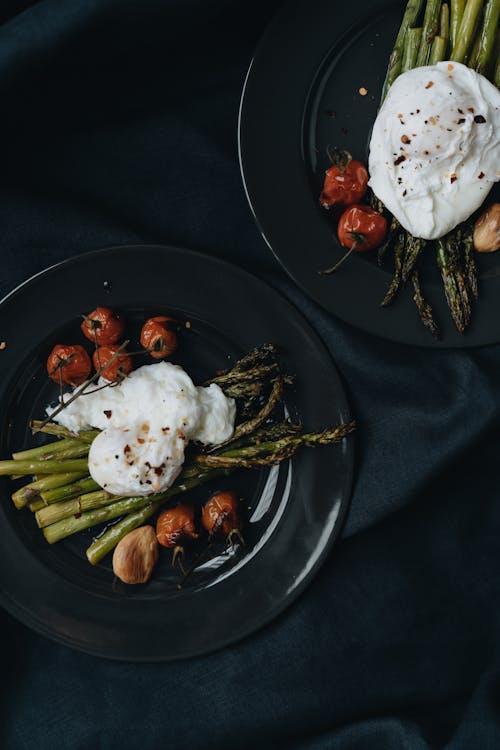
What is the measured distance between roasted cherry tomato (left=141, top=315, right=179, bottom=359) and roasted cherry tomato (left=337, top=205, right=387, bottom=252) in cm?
76

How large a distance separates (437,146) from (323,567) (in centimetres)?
173

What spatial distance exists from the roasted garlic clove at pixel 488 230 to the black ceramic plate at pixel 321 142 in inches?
2.7

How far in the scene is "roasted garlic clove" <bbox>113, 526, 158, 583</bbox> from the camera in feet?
9.11

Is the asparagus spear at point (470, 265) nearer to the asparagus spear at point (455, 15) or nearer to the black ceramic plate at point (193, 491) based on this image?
the black ceramic plate at point (193, 491)

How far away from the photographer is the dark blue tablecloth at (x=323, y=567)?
2.89m

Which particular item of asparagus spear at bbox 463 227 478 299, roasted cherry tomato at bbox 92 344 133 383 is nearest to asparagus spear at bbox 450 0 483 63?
asparagus spear at bbox 463 227 478 299

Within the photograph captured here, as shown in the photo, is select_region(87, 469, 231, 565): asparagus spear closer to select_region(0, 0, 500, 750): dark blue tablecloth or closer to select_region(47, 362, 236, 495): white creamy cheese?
select_region(47, 362, 236, 495): white creamy cheese

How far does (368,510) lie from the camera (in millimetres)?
2910

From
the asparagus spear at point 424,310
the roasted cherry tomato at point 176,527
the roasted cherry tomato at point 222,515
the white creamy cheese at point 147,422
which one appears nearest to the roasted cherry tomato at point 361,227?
the asparagus spear at point 424,310

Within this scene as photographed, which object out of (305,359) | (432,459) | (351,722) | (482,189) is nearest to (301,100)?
(482,189)

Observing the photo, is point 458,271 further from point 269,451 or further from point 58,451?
point 58,451

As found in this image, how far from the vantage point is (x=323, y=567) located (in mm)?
2959

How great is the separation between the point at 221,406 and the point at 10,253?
1.07 metres

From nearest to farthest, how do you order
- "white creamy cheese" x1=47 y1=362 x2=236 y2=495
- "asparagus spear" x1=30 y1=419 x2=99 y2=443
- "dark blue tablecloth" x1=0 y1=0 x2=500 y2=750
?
"white creamy cheese" x1=47 y1=362 x2=236 y2=495 → "asparagus spear" x1=30 y1=419 x2=99 y2=443 → "dark blue tablecloth" x1=0 y1=0 x2=500 y2=750
